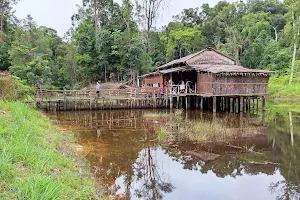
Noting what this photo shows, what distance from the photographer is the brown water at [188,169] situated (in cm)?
654

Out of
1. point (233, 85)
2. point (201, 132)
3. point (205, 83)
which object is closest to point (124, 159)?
point (201, 132)

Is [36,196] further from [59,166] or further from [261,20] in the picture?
[261,20]

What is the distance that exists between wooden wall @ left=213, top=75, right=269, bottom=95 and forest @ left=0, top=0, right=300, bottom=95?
566 inches

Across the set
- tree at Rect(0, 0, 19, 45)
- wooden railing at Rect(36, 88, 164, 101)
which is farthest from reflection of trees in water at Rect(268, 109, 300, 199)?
tree at Rect(0, 0, 19, 45)

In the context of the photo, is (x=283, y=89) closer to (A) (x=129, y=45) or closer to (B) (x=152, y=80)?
(B) (x=152, y=80)

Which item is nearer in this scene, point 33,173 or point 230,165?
point 33,173

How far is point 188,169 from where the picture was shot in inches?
319

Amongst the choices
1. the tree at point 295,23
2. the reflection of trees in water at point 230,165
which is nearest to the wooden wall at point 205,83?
the reflection of trees in water at point 230,165

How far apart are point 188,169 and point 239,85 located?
14242mm

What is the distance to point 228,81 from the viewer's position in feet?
67.2

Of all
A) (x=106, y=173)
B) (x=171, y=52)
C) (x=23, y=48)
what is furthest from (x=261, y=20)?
(x=106, y=173)

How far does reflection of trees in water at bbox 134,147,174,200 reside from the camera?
6.44m

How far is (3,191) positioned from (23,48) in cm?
2994

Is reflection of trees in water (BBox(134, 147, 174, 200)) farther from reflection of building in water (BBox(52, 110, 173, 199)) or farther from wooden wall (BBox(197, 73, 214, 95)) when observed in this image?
wooden wall (BBox(197, 73, 214, 95))
